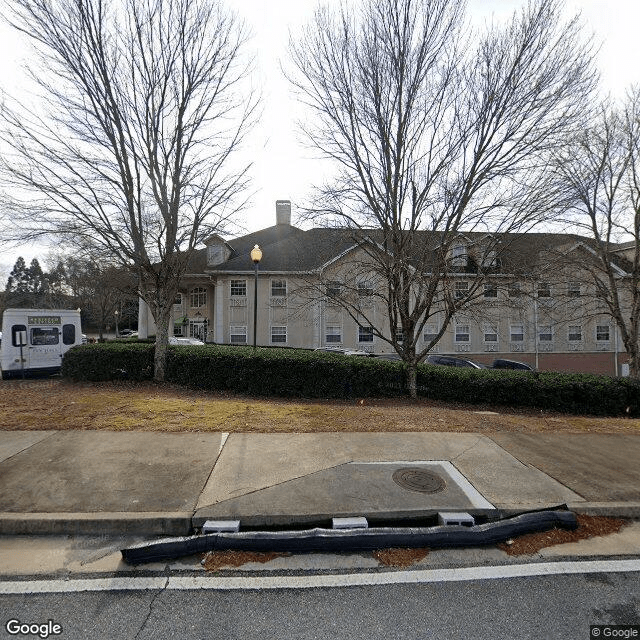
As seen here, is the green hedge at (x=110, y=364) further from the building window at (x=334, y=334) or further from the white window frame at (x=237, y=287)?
the building window at (x=334, y=334)

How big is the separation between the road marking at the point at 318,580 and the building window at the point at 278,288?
21.8 meters

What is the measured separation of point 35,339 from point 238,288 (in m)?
12.3

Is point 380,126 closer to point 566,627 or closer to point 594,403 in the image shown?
point 594,403

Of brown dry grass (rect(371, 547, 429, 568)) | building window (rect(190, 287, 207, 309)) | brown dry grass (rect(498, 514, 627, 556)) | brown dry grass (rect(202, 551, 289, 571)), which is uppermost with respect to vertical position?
building window (rect(190, 287, 207, 309))

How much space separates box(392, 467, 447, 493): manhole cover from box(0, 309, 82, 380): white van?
47.7 feet

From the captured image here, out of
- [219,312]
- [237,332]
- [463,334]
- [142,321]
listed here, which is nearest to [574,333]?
[463,334]

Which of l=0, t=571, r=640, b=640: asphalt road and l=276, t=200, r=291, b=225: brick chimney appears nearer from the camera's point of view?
l=0, t=571, r=640, b=640: asphalt road

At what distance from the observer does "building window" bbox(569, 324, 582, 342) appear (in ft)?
86.2

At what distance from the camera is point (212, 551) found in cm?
303

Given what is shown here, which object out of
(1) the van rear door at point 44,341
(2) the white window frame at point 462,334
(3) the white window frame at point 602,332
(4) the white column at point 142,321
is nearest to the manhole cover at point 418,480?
(1) the van rear door at point 44,341

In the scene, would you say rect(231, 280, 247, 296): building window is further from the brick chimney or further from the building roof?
the brick chimney

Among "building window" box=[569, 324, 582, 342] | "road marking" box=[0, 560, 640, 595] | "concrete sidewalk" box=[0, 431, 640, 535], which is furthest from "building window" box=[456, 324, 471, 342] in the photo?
"road marking" box=[0, 560, 640, 595]

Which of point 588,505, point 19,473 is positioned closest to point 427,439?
point 588,505

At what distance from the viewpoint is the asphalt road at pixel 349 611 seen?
7.53ft
